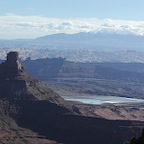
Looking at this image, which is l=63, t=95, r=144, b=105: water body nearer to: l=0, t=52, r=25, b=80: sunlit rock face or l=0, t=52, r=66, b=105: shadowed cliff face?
l=0, t=52, r=66, b=105: shadowed cliff face

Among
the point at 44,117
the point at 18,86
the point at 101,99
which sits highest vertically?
the point at 18,86

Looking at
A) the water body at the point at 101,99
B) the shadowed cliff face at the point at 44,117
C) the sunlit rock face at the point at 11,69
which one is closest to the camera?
the shadowed cliff face at the point at 44,117

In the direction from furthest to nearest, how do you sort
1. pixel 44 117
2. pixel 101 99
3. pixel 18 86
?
pixel 101 99, pixel 18 86, pixel 44 117

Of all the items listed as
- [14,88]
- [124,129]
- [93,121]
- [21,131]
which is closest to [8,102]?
[14,88]

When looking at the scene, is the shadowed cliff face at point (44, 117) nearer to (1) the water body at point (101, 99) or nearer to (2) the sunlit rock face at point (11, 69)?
(2) the sunlit rock face at point (11, 69)

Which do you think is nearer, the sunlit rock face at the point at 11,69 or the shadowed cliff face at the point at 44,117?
the shadowed cliff face at the point at 44,117

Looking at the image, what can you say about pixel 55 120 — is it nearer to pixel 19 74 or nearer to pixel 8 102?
pixel 8 102

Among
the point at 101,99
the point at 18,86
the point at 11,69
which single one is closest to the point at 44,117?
the point at 18,86

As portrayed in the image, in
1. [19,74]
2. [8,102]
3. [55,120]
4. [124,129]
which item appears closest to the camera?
[124,129]

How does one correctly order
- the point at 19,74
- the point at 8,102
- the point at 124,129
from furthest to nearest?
the point at 19,74 → the point at 8,102 → the point at 124,129

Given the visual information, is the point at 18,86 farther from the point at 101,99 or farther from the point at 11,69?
the point at 101,99

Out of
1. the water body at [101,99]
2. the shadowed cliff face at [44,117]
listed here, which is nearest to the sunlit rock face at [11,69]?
the shadowed cliff face at [44,117]
